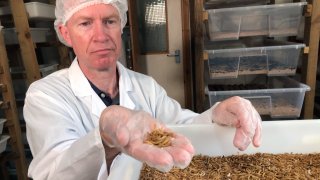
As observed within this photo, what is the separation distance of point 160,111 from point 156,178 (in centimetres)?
43

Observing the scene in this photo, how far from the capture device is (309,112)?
1441 millimetres

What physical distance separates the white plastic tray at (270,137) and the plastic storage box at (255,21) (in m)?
0.72

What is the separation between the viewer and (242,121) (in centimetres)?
73

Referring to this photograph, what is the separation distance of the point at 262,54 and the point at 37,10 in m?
1.32

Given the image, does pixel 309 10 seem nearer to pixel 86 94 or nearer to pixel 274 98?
pixel 274 98

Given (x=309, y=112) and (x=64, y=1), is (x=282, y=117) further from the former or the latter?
(x=64, y=1)

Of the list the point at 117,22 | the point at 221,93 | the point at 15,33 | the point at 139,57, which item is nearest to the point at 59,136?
the point at 117,22

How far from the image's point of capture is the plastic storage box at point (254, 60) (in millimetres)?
1374

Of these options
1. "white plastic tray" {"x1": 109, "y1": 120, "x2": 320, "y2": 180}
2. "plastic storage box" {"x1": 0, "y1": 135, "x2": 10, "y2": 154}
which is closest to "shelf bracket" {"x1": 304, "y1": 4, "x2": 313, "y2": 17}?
"white plastic tray" {"x1": 109, "y1": 120, "x2": 320, "y2": 180}

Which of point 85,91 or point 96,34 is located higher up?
point 96,34

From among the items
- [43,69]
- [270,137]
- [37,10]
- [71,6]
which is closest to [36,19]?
[37,10]

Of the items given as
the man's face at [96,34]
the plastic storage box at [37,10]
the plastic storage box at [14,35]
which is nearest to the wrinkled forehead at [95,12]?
the man's face at [96,34]

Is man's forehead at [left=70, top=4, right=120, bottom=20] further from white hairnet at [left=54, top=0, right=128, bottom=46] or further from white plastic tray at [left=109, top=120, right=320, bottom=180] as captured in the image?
white plastic tray at [left=109, top=120, right=320, bottom=180]

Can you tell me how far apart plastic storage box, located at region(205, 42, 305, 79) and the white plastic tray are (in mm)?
656
